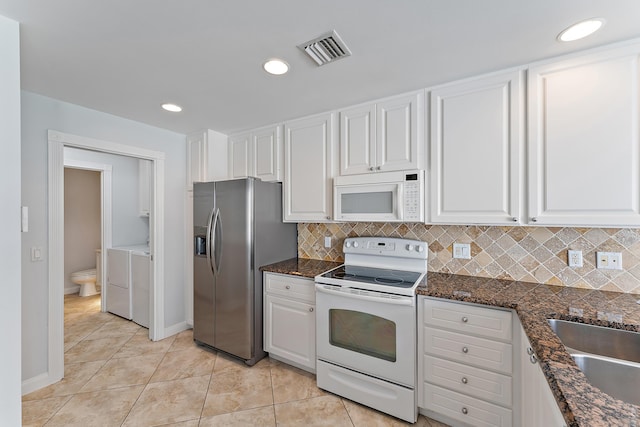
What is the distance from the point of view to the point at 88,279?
440 centimetres

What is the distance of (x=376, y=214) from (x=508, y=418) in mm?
1424

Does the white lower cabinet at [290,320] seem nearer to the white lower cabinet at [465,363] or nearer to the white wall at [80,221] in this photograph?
the white lower cabinet at [465,363]

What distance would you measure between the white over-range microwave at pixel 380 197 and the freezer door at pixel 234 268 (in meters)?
0.80

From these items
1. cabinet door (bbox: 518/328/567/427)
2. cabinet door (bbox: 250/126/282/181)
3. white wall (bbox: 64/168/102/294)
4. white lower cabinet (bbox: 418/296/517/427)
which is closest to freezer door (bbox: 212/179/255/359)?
cabinet door (bbox: 250/126/282/181)

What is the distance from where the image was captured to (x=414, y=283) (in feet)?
6.19

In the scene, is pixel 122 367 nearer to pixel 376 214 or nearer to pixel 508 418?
pixel 376 214

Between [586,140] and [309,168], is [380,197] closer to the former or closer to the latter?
[309,168]

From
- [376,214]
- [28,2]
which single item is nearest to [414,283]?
[376,214]

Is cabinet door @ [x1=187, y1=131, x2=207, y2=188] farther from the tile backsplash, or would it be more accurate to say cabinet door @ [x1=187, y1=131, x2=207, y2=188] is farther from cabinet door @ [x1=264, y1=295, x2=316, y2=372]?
the tile backsplash

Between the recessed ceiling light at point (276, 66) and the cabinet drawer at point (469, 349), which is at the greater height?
the recessed ceiling light at point (276, 66)

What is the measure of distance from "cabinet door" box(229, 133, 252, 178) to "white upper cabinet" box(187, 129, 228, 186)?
98 mm

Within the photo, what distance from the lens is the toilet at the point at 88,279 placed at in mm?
4355

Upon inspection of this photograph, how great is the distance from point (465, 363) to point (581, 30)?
6.21ft

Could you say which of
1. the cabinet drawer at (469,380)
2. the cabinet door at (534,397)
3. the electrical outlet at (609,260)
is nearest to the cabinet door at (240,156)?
the cabinet drawer at (469,380)
